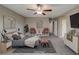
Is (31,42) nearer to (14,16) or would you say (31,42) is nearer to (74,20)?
(14,16)

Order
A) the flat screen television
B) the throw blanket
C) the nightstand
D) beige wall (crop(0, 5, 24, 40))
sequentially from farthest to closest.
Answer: the throw blanket → the flat screen television → beige wall (crop(0, 5, 24, 40)) → the nightstand

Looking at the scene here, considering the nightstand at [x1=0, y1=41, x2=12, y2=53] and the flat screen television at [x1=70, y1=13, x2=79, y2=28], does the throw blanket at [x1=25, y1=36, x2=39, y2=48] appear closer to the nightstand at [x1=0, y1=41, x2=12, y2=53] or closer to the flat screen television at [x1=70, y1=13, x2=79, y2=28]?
the nightstand at [x1=0, y1=41, x2=12, y2=53]

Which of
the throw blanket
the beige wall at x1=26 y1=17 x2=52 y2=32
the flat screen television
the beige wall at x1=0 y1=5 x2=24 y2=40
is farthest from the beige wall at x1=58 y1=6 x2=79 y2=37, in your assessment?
the beige wall at x1=0 y1=5 x2=24 y2=40

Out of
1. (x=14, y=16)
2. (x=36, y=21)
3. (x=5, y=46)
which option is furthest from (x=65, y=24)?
(x=5, y=46)

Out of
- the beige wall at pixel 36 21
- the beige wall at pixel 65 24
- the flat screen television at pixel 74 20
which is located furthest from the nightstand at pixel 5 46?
the flat screen television at pixel 74 20

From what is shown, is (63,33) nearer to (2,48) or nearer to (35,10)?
(35,10)

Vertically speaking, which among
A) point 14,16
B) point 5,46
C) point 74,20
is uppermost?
point 14,16

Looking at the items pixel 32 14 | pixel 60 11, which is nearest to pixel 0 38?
pixel 32 14

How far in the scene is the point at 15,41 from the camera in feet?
13.6

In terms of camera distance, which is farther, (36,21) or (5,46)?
(36,21)

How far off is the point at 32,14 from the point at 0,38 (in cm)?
174

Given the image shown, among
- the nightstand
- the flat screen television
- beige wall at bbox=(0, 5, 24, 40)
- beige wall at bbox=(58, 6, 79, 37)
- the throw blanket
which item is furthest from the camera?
the throw blanket

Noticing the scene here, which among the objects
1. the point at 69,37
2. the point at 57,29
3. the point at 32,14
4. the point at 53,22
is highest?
the point at 32,14

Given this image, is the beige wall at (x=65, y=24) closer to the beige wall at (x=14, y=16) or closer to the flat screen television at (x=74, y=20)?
the flat screen television at (x=74, y=20)
